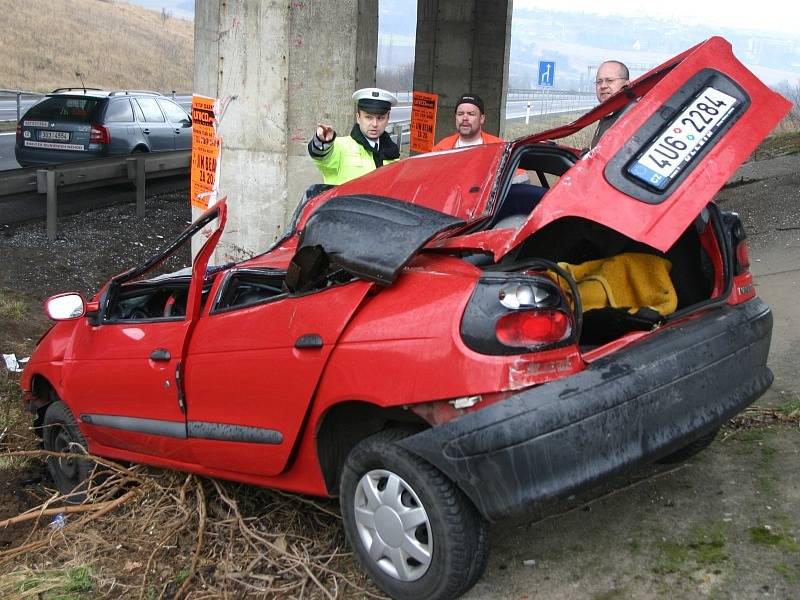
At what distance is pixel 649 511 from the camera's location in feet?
12.6

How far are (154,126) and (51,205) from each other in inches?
231

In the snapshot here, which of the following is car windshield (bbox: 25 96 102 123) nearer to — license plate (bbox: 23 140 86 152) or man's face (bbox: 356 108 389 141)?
license plate (bbox: 23 140 86 152)

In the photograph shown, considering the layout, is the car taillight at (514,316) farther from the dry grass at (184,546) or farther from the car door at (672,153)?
the dry grass at (184,546)

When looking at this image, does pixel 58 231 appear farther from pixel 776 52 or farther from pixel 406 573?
pixel 776 52

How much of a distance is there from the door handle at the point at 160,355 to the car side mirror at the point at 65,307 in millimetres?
521

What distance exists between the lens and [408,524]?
10.4 feet

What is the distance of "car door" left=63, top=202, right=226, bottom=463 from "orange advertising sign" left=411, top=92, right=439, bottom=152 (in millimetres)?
8883

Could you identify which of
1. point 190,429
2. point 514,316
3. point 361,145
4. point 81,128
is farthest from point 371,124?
point 81,128

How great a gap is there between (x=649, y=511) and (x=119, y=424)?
2.50 m

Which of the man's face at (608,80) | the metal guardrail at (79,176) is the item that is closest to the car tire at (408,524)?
the man's face at (608,80)

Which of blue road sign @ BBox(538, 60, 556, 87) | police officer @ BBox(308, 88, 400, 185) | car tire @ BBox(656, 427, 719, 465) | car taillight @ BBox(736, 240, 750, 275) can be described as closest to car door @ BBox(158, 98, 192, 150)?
police officer @ BBox(308, 88, 400, 185)

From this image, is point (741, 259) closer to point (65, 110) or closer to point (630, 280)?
point (630, 280)

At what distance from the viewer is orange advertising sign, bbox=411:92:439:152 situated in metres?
13.4

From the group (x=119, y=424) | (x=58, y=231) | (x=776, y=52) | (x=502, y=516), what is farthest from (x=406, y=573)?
(x=776, y=52)
